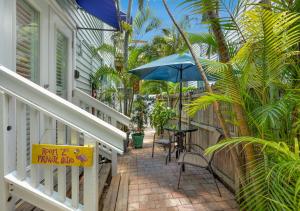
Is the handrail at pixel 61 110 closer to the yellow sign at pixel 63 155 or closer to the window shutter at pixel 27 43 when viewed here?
the yellow sign at pixel 63 155

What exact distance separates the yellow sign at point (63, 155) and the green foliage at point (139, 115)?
195 inches

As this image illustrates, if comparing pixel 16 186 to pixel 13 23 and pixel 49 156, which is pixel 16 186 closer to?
pixel 49 156

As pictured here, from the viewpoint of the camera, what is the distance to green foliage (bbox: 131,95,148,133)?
658 centimetres

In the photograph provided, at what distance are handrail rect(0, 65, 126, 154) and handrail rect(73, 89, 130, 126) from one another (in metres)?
1.83

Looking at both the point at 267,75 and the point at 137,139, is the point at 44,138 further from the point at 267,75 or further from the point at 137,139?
the point at 137,139

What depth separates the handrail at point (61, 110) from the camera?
5.04ft

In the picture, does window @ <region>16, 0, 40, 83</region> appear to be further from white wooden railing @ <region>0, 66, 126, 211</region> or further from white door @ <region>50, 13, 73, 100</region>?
white wooden railing @ <region>0, 66, 126, 211</region>

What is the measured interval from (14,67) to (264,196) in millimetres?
2280

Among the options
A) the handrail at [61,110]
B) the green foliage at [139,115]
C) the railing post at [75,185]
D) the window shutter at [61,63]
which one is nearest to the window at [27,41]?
the window shutter at [61,63]

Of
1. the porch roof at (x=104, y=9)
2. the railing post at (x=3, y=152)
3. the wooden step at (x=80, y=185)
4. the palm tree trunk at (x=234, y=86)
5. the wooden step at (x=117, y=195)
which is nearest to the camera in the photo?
the railing post at (x=3, y=152)

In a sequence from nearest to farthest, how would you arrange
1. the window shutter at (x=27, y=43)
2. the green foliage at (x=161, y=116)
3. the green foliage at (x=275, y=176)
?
the green foliage at (x=275, y=176), the window shutter at (x=27, y=43), the green foliage at (x=161, y=116)

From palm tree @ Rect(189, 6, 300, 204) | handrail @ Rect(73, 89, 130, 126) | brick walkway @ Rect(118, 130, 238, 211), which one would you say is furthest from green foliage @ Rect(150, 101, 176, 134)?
palm tree @ Rect(189, 6, 300, 204)

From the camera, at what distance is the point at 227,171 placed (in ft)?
10.5

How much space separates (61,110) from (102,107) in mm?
1993
